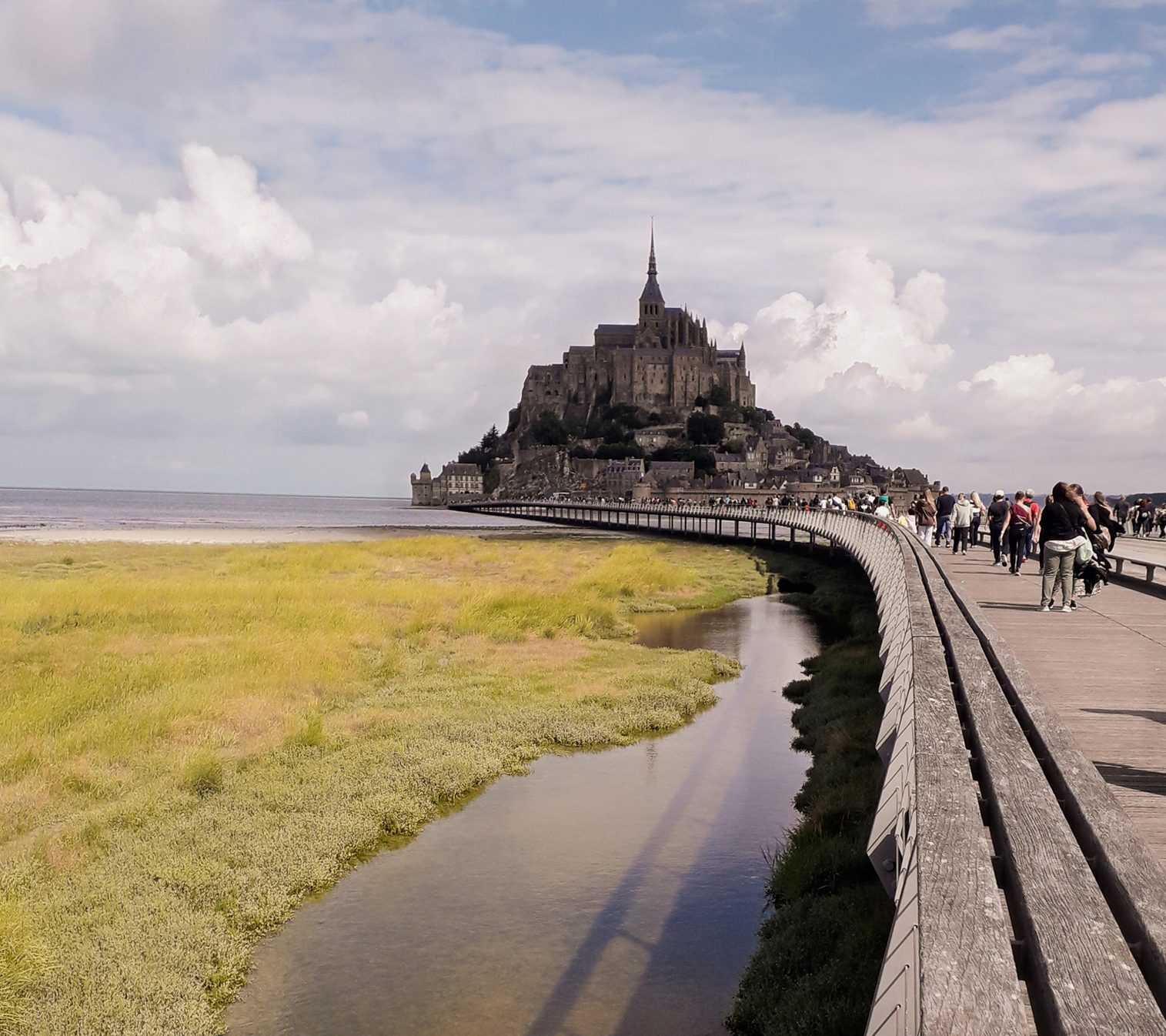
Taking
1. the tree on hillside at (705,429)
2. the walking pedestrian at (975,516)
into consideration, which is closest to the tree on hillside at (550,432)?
the tree on hillside at (705,429)

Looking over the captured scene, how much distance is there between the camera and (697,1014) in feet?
26.3

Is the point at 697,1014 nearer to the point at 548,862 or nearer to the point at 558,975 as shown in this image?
the point at 558,975

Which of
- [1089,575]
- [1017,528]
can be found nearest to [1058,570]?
[1089,575]

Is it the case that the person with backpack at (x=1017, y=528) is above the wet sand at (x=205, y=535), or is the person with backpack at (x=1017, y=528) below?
above

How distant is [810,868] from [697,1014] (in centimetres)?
238

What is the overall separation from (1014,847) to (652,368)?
183903 millimetres

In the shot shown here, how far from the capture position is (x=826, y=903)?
8.86 metres

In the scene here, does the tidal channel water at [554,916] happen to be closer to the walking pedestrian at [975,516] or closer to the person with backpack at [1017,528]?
the person with backpack at [1017,528]

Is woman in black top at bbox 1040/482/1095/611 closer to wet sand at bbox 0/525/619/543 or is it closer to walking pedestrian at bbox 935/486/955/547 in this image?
walking pedestrian at bbox 935/486/955/547

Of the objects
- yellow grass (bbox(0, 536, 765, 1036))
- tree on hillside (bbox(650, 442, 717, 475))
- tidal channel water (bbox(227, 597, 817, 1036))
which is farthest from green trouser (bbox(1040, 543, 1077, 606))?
tree on hillside (bbox(650, 442, 717, 475))

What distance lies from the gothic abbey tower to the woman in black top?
16909 cm

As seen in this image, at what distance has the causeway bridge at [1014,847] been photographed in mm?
2584

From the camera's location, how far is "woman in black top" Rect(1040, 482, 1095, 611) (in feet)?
46.6

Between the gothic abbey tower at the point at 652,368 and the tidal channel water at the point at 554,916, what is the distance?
171244mm
